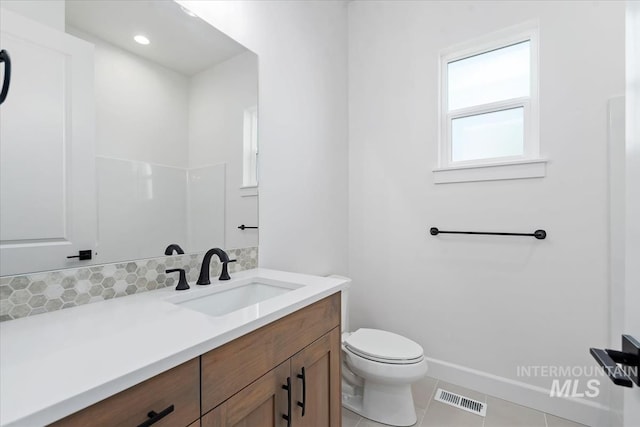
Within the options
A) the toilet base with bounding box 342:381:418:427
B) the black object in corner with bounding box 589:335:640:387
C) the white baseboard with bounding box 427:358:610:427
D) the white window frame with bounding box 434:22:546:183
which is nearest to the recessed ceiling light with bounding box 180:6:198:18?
the white window frame with bounding box 434:22:546:183

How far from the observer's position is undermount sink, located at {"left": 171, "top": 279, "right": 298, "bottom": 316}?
108 cm

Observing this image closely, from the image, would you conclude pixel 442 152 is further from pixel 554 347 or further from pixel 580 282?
pixel 554 347

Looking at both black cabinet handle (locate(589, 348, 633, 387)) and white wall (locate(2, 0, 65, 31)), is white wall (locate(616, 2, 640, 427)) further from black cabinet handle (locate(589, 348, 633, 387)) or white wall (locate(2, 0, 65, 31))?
white wall (locate(2, 0, 65, 31))

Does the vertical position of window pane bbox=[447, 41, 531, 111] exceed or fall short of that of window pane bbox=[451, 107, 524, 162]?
it exceeds it

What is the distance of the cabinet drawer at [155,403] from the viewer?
0.49 metres

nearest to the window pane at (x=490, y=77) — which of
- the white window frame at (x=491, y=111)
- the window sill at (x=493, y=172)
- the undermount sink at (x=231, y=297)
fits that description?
the white window frame at (x=491, y=111)

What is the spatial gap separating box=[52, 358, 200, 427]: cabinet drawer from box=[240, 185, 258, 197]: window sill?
95 centimetres

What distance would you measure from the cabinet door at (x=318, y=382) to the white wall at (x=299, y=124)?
2.04 feet

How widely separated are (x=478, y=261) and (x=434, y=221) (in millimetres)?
370

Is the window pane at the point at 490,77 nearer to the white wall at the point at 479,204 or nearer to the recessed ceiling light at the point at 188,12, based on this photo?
the white wall at the point at 479,204

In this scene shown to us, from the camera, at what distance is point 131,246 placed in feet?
3.48

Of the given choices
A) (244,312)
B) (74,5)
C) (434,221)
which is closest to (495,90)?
(434,221)

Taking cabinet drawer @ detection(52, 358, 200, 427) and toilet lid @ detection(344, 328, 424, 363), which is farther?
toilet lid @ detection(344, 328, 424, 363)

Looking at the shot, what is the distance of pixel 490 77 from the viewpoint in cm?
190
